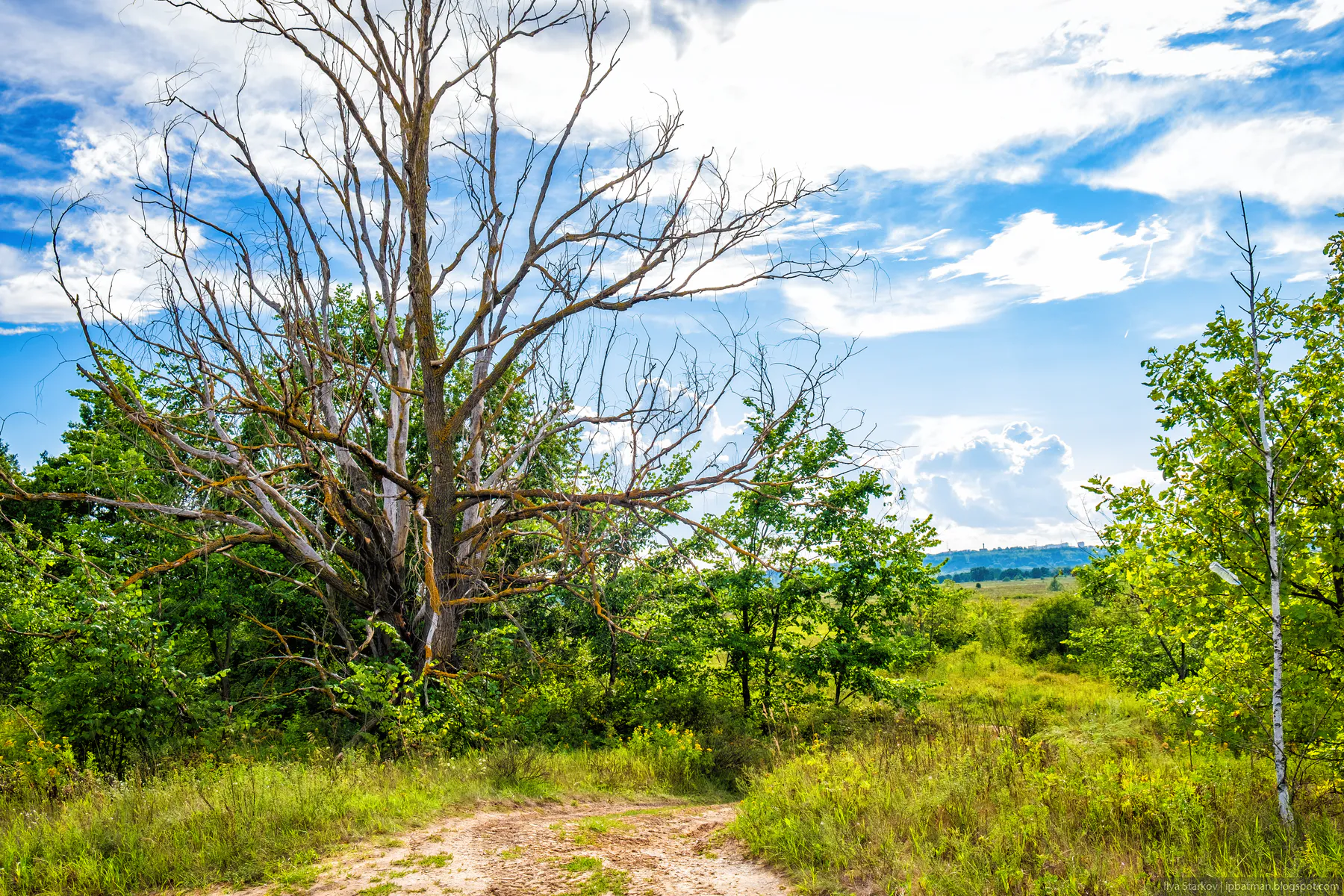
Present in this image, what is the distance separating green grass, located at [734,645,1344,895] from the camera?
508 cm

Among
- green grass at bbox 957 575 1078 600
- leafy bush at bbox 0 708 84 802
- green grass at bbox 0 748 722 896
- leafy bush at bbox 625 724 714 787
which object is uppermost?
leafy bush at bbox 0 708 84 802

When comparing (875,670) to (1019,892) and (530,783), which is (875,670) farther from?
(1019,892)

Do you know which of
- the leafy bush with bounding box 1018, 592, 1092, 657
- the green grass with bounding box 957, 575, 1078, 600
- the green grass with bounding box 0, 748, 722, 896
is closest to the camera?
the green grass with bounding box 0, 748, 722, 896

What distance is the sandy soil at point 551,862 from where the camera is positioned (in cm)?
571

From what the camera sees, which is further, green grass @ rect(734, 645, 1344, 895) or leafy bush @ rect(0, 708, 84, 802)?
leafy bush @ rect(0, 708, 84, 802)

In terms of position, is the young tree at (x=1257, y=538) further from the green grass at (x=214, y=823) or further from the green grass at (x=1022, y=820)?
the green grass at (x=214, y=823)

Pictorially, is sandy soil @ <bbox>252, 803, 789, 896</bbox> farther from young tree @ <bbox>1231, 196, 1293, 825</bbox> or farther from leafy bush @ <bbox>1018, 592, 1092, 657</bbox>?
leafy bush @ <bbox>1018, 592, 1092, 657</bbox>

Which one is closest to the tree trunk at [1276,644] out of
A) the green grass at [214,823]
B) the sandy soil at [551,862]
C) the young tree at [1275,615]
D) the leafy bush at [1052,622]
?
the young tree at [1275,615]

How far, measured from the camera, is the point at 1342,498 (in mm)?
6523

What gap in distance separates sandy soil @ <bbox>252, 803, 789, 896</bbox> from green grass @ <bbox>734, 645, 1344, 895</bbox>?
466 mm

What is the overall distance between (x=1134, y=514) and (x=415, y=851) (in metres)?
7.81

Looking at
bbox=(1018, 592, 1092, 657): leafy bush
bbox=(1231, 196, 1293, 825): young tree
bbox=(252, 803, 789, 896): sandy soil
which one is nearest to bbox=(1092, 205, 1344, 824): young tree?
bbox=(1231, 196, 1293, 825): young tree

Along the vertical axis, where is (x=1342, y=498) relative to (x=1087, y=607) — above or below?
above

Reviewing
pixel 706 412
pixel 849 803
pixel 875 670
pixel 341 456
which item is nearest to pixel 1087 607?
pixel 875 670
